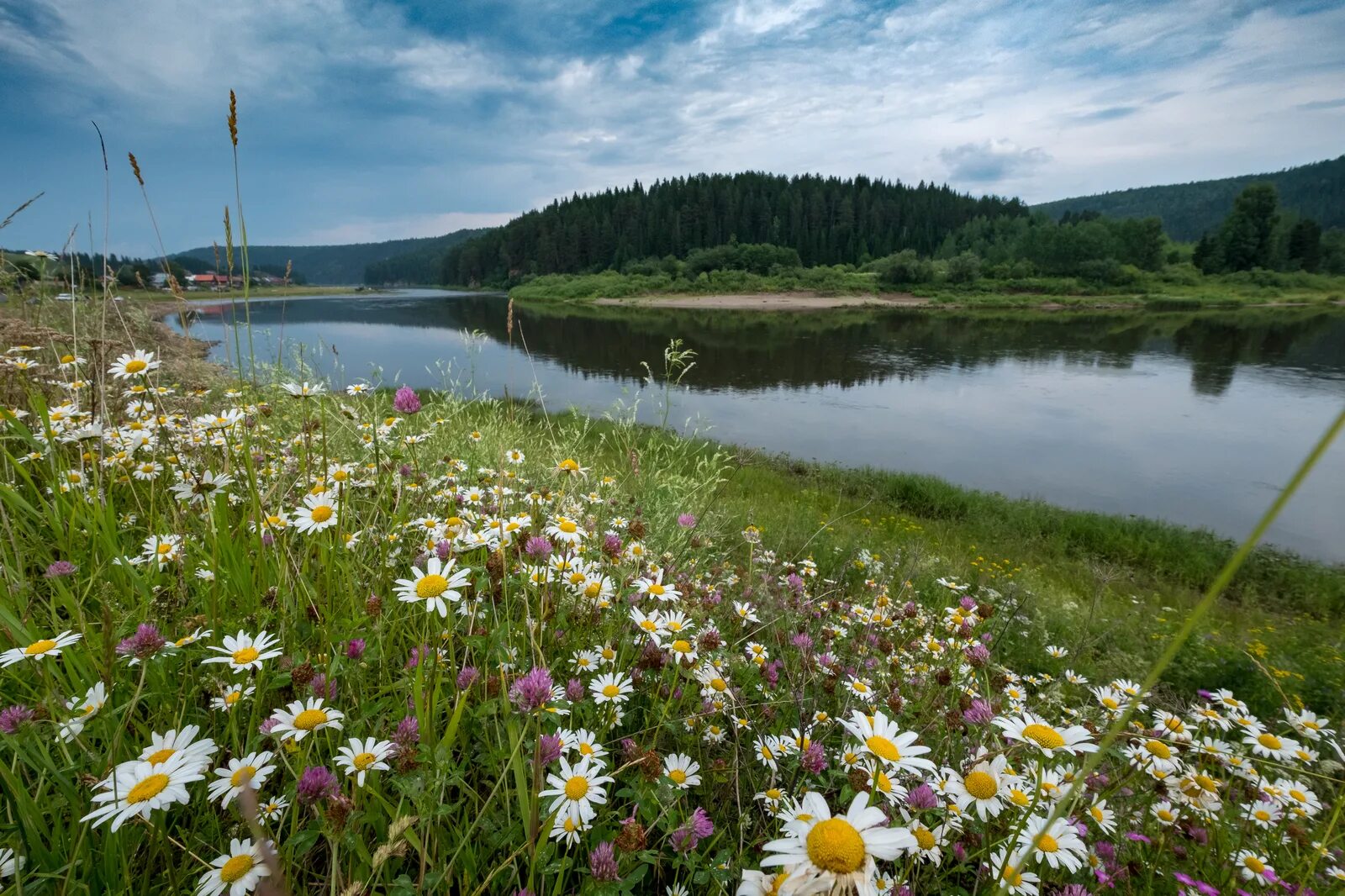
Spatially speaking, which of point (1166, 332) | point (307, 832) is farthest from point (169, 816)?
point (1166, 332)

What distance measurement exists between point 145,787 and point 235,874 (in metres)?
0.23

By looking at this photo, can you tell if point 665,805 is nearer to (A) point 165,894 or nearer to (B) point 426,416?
(A) point 165,894

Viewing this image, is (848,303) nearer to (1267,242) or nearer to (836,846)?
(1267,242)

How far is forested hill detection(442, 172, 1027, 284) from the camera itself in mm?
92500

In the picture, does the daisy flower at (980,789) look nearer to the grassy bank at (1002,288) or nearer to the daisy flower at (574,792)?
the daisy flower at (574,792)

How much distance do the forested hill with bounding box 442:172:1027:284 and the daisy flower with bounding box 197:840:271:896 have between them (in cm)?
9339

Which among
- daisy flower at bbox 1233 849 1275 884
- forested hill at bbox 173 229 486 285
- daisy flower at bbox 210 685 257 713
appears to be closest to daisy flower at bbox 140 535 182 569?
daisy flower at bbox 210 685 257 713

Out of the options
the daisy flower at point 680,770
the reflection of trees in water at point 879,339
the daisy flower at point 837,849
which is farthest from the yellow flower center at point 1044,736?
the reflection of trees in water at point 879,339

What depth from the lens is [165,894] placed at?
125 centimetres

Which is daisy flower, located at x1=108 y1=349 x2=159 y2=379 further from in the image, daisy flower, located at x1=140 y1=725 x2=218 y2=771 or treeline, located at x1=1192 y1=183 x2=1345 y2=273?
treeline, located at x1=1192 y1=183 x2=1345 y2=273

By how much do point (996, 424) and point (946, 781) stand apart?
1781cm

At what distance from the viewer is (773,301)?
64500 millimetres

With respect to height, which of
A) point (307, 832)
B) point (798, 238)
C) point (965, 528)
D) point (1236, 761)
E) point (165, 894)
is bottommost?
point (965, 528)

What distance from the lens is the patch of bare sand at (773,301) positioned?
60.1 metres
